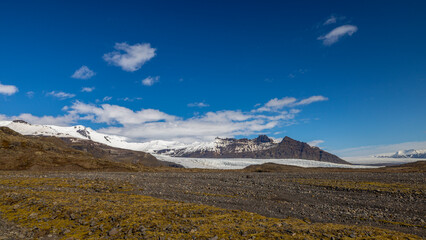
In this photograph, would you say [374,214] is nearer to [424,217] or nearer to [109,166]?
[424,217]

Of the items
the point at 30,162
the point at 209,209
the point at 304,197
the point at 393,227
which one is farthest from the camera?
the point at 30,162

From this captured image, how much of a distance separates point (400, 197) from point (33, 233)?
32309mm

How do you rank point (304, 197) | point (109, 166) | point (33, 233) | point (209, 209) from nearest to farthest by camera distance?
point (33, 233) → point (209, 209) → point (304, 197) → point (109, 166)

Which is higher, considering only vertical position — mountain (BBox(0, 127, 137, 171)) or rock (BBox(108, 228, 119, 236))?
mountain (BBox(0, 127, 137, 171))

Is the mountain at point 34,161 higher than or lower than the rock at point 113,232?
higher

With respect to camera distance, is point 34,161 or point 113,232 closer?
point 113,232

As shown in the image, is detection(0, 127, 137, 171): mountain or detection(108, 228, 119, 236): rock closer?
detection(108, 228, 119, 236): rock

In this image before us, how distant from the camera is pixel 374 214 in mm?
18391

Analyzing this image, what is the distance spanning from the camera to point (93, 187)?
26.5 metres

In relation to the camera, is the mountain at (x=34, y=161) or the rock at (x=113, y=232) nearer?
the rock at (x=113, y=232)

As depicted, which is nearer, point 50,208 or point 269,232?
point 269,232

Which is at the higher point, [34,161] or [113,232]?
[34,161]

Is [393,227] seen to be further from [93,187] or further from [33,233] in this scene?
[93,187]

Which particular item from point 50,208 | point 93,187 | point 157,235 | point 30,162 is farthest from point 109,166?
point 157,235
